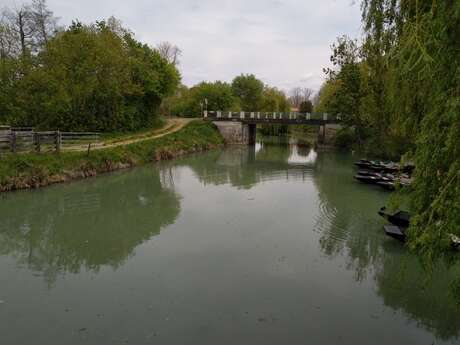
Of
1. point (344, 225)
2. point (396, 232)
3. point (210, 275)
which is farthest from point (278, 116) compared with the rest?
point (210, 275)

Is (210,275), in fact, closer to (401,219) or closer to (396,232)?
(396,232)

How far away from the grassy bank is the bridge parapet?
993 cm

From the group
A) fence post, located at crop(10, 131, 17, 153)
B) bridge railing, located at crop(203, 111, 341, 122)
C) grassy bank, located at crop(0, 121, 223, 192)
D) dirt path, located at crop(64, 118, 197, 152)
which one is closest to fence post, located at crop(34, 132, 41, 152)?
grassy bank, located at crop(0, 121, 223, 192)

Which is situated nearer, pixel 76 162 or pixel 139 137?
pixel 76 162

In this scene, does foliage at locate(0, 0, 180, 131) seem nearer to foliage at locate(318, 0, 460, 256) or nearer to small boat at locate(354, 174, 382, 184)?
small boat at locate(354, 174, 382, 184)

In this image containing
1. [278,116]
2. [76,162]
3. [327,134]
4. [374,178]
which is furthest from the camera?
[327,134]

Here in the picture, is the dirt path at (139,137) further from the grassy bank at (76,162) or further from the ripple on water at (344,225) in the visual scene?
the ripple on water at (344,225)

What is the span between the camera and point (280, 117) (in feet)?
113

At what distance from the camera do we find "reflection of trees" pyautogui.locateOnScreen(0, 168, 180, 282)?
7.51 m

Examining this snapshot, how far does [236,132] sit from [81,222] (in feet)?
95.5

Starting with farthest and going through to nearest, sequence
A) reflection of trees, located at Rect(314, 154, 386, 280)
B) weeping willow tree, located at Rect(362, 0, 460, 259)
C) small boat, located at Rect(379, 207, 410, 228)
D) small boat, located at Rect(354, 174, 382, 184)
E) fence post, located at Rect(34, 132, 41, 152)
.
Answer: fence post, located at Rect(34, 132, 41, 152) < small boat, located at Rect(354, 174, 382, 184) < small boat, located at Rect(379, 207, 410, 228) < reflection of trees, located at Rect(314, 154, 386, 280) < weeping willow tree, located at Rect(362, 0, 460, 259)

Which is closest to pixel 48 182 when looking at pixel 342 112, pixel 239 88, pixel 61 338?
pixel 61 338

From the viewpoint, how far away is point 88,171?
16406 millimetres

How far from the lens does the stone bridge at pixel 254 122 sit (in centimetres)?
3291
